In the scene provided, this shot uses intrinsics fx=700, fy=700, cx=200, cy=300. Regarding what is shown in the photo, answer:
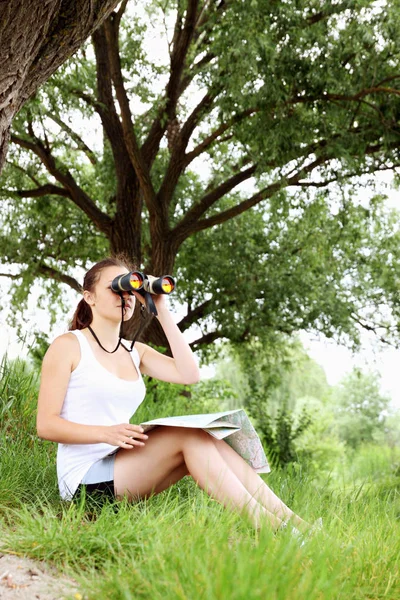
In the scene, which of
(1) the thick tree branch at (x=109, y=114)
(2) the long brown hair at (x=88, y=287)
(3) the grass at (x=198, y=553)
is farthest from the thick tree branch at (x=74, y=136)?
(3) the grass at (x=198, y=553)

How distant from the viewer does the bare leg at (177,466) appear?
9.48 ft

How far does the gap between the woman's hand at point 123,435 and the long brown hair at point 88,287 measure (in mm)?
806

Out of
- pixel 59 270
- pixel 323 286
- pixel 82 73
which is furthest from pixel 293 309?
pixel 82 73

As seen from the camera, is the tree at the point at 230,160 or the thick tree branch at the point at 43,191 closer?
the tree at the point at 230,160

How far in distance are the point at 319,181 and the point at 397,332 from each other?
4.86 m

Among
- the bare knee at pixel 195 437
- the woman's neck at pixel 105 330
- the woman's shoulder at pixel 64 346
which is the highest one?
the woman's neck at pixel 105 330

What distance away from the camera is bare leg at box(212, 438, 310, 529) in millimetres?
2898

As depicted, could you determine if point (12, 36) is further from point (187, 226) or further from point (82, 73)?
point (187, 226)

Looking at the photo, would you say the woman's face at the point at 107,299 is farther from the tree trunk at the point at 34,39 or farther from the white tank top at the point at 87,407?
the tree trunk at the point at 34,39

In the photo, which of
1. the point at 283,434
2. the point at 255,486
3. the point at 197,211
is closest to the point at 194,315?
the point at 283,434

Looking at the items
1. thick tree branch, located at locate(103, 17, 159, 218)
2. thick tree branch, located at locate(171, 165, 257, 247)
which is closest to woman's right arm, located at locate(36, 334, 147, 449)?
thick tree branch, located at locate(103, 17, 159, 218)

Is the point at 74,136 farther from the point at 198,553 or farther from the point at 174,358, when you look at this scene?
the point at 198,553

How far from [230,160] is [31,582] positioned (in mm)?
10056

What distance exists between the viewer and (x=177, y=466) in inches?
123
